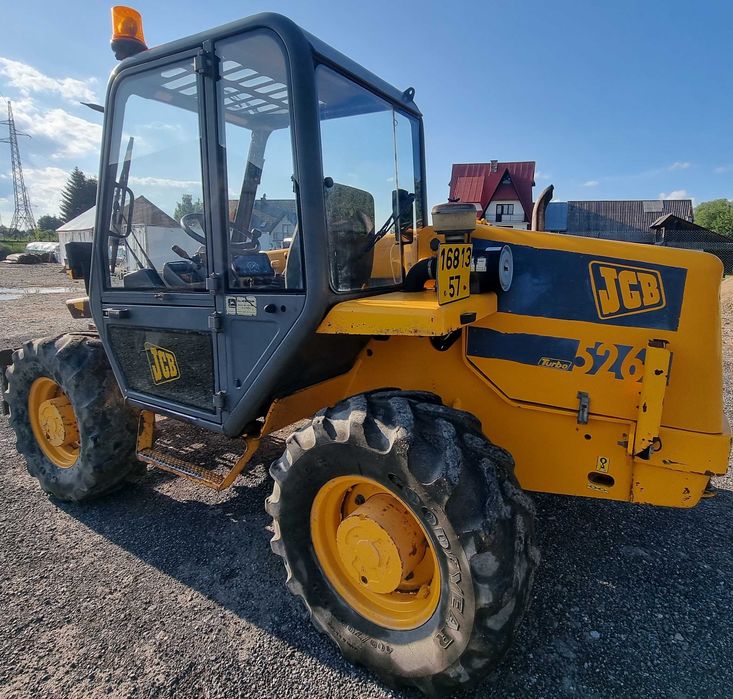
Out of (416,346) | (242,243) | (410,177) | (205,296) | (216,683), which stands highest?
(410,177)

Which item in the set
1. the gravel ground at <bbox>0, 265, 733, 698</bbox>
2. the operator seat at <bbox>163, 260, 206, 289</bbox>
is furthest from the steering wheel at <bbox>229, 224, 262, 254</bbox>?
the gravel ground at <bbox>0, 265, 733, 698</bbox>

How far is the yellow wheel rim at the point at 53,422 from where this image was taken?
3.62 metres

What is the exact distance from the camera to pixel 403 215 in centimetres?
304

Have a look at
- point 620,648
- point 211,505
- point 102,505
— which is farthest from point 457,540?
point 102,505

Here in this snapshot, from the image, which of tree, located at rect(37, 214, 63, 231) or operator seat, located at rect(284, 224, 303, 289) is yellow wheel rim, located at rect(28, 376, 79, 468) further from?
tree, located at rect(37, 214, 63, 231)

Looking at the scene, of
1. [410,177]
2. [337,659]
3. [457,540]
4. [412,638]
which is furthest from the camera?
[410,177]

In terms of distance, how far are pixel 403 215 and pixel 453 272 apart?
3.63 feet

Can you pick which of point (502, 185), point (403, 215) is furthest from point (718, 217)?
point (403, 215)

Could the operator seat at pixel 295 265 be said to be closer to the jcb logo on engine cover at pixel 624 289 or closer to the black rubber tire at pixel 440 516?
the black rubber tire at pixel 440 516

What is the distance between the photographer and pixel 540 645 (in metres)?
2.28

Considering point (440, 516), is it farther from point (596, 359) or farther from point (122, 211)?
point (122, 211)

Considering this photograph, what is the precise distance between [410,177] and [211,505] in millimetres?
2685

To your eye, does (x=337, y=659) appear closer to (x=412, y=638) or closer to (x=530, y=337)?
(x=412, y=638)

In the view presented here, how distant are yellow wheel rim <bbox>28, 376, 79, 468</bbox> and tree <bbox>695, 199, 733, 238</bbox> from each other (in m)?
44.6
